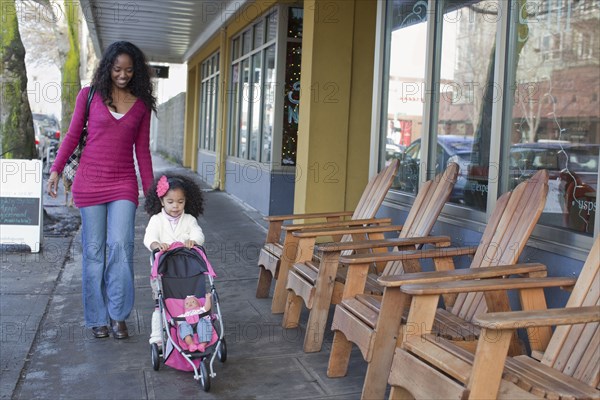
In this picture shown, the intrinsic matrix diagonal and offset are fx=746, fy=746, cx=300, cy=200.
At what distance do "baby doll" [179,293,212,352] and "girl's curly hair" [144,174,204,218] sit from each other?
22.1 inches

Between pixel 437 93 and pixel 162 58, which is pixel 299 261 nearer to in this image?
pixel 437 93

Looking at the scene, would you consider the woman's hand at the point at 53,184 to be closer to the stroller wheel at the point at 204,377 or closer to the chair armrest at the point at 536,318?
the stroller wheel at the point at 204,377

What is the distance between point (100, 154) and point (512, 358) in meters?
2.68

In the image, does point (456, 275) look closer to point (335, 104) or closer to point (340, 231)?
point (340, 231)

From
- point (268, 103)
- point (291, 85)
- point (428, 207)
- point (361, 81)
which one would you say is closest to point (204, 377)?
point (428, 207)

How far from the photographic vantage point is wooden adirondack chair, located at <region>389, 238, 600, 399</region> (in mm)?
2592

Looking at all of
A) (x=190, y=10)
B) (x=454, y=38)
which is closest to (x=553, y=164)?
(x=454, y=38)

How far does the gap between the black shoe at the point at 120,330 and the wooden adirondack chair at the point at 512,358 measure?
2076 millimetres

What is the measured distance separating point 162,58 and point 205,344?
1808 cm

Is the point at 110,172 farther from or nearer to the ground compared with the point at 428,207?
farther from the ground

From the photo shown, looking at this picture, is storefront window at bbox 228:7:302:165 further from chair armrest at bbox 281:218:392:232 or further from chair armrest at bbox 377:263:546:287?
chair armrest at bbox 377:263:546:287

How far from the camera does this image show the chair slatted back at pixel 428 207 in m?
4.61

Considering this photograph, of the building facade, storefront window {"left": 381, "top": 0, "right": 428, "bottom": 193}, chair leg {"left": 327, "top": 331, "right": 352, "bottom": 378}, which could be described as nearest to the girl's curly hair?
Answer: chair leg {"left": 327, "top": 331, "right": 352, "bottom": 378}

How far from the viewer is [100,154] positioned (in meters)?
4.47
